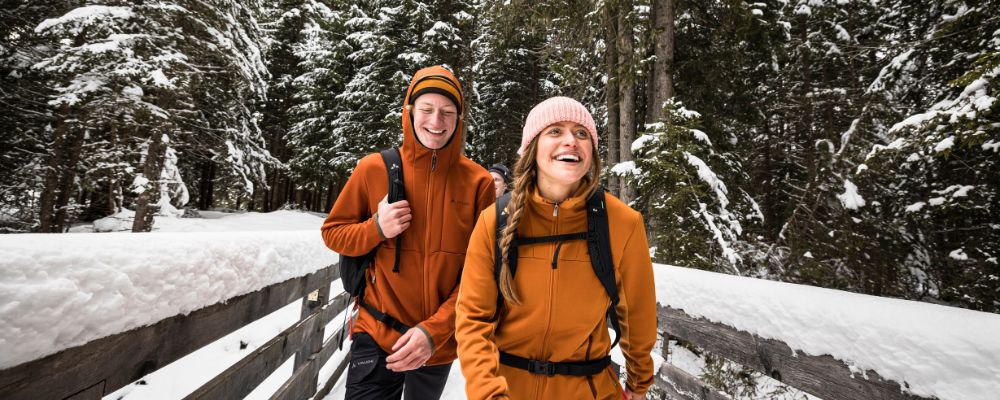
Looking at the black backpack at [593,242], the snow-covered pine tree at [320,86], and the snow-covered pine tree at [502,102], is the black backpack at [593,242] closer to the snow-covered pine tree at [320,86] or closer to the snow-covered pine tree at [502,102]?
the snow-covered pine tree at [502,102]

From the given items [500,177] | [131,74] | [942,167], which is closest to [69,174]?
[131,74]

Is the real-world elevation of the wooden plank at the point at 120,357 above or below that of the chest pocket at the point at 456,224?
below

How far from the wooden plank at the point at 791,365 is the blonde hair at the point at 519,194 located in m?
1.08

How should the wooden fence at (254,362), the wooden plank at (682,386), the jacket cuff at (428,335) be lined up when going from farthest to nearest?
1. the wooden plank at (682,386)
2. the jacket cuff at (428,335)
3. the wooden fence at (254,362)

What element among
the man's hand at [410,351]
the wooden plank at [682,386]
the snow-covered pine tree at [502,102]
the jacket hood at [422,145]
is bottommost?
the wooden plank at [682,386]

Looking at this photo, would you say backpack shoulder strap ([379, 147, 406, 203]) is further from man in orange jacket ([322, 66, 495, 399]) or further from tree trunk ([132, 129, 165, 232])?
tree trunk ([132, 129, 165, 232])

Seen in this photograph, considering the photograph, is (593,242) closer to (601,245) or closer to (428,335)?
(601,245)

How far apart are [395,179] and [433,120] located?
0.38 m

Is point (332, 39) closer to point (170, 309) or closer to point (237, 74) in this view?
point (237, 74)

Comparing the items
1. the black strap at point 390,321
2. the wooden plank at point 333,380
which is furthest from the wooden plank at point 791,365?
the wooden plank at point 333,380

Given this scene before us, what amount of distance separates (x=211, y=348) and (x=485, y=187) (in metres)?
6.27

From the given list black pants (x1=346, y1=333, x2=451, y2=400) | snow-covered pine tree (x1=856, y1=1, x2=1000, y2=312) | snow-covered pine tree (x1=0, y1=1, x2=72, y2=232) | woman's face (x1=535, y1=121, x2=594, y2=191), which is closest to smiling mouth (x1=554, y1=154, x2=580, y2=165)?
A: woman's face (x1=535, y1=121, x2=594, y2=191)

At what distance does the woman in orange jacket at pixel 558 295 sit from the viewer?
1699 millimetres

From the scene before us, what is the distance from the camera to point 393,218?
1.98m
